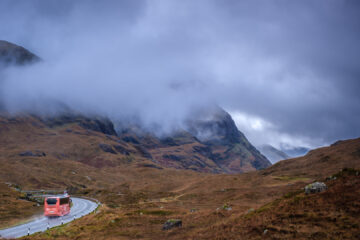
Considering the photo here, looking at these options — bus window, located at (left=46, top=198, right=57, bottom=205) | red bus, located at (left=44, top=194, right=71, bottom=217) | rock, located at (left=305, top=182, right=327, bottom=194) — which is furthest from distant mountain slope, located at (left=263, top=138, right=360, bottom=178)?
bus window, located at (left=46, top=198, right=57, bottom=205)

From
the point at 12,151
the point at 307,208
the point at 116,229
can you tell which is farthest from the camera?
the point at 12,151

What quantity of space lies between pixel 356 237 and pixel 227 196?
189 ft

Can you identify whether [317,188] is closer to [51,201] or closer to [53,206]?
[53,206]

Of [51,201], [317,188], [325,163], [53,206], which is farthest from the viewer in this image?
[325,163]

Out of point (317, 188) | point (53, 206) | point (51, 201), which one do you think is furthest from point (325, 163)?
point (51, 201)

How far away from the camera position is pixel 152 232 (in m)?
26.5

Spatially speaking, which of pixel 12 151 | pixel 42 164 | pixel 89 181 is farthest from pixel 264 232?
pixel 12 151

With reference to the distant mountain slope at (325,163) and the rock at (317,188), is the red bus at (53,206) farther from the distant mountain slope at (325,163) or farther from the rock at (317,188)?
the distant mountain slope at (325,163)

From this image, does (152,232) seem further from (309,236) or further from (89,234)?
(309,236)

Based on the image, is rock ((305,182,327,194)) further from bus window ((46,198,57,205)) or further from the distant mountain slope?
the distant mountain slope

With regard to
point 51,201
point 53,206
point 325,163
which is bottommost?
point 53,206

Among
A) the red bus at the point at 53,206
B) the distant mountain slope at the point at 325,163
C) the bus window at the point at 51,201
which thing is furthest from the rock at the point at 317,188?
the distant mountain slope at the point at 325,163

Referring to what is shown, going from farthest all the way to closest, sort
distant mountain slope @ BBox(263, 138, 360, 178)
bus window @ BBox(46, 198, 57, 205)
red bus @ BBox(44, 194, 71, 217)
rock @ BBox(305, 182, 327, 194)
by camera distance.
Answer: distant mountain slope @ BBox(263, 138, 360, 178), bus window @ BBox(46, 198, 57, 205), red bus @ BBox(44, 194, 71, 217), rock @ BBox(305, 182, 327, 194)

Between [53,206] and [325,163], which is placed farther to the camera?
[325,163]
